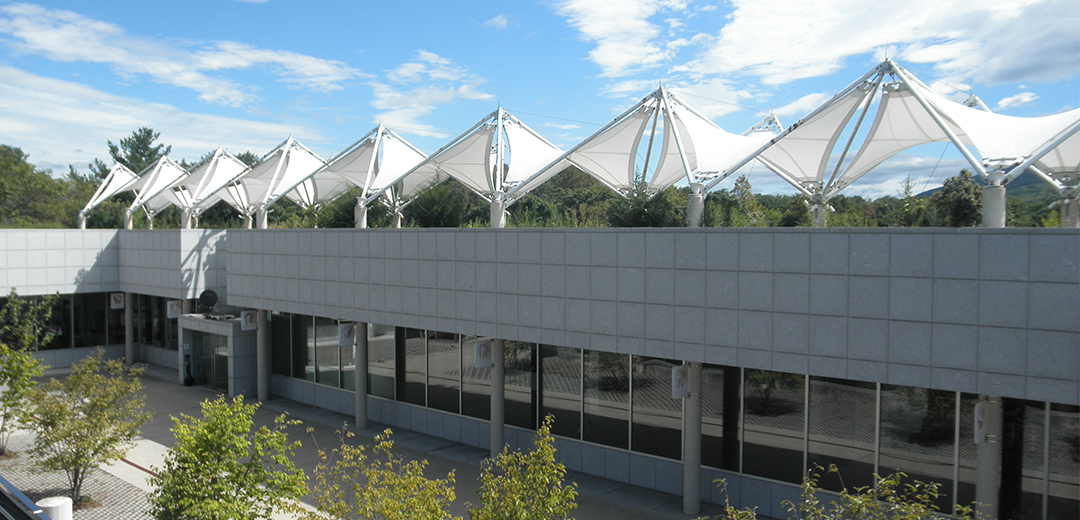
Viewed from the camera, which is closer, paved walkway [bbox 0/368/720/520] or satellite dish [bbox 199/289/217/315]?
paved walkway [bbox 0/368/720/520]

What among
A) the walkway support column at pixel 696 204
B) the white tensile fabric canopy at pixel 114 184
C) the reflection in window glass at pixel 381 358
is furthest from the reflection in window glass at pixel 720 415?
the white tensile fabric canopy at pixel 114 184

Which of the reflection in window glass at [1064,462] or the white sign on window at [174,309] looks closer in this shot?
the reflection in window glass at [1064,462]

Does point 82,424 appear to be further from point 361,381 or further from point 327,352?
point 327,352

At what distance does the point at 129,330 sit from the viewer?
3262 centimetres

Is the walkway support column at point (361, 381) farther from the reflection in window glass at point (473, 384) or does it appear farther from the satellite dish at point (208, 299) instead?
the satellite dish at point (208, 299)

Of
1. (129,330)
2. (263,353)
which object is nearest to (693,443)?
(263,353)

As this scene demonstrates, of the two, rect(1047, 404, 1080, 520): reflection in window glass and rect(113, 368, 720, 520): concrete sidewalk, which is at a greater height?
rect(1047, 404, 1080, 520): reflection in window glass

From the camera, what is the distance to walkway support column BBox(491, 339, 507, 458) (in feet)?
60.5

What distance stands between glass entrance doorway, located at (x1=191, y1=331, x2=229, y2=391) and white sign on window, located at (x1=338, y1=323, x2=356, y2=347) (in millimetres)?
6695

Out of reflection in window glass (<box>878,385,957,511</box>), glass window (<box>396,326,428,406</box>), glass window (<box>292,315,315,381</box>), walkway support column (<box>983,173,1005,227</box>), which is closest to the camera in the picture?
walkway support column (<box>983,173,1005,227</box>)

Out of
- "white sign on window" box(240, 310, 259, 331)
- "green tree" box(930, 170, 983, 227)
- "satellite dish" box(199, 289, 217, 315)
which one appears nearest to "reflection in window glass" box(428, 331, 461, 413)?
"white sign on window" box(240, 310, 259, 331)

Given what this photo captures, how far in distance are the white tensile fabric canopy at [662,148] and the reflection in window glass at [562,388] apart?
5.24 metres

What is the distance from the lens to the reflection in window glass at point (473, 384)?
66.2 feet

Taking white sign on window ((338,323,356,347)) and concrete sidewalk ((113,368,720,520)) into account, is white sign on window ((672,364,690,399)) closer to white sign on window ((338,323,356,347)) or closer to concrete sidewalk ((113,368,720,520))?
concrete sidewalk ((113,368,720,520))
